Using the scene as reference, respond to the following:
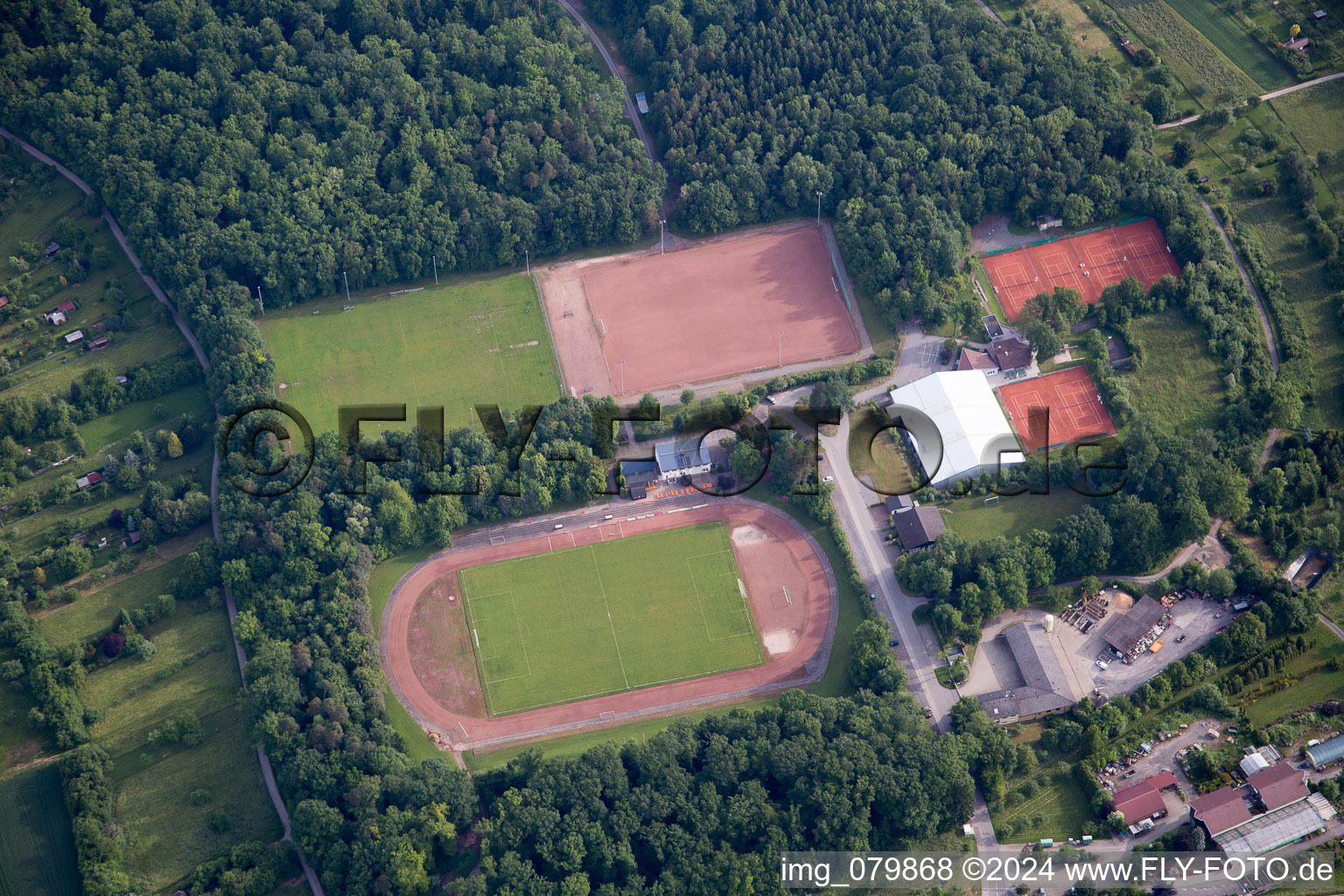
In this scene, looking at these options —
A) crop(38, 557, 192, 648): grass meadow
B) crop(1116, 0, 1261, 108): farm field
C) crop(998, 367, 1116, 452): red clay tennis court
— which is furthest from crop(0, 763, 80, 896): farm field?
crop(1116, 0, 1261, 108): farm field

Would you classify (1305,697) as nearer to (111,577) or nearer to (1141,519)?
(1141,519)

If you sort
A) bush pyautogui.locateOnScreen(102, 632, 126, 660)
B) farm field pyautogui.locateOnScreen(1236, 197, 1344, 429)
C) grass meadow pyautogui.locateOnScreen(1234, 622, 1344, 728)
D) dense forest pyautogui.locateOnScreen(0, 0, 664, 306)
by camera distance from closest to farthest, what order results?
grass meadow pyautogui.locateOnScreen(1234, 622, 1344, 728)
bush pyautogui.locateOnScreen(102, 632, 126, 660)
farm field pyautogui.locateOnScreen(1236, 197, 1344, 429)
dense forest pyautogui.locateOnScreen(0, 0, 664, 306)

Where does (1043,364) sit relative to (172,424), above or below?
above

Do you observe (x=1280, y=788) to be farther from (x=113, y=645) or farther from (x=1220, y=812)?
(x=113, y=645)

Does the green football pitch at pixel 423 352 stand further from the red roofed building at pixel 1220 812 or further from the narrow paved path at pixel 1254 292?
the narrow paved path at pixel 1254 292

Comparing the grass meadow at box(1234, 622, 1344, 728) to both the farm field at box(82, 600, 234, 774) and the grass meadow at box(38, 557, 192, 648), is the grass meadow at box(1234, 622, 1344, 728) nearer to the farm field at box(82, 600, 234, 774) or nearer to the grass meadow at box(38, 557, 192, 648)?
the farm field at box(82, 600, 234, 774)

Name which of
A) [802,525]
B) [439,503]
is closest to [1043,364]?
[802,525]
